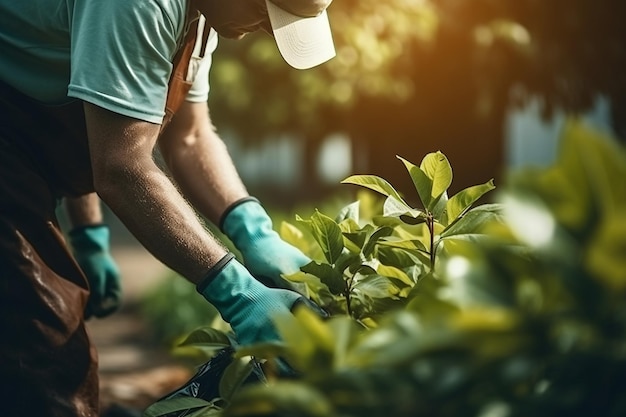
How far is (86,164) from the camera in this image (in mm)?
2629

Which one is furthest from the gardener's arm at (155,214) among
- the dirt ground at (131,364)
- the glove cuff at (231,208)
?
the dirt ground at (131,364)

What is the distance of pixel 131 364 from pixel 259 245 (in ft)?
12.7

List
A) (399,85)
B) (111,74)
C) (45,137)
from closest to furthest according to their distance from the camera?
(111,74), (45,137), (399,85)

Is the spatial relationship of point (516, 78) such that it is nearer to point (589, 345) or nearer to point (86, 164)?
point (86, 164)

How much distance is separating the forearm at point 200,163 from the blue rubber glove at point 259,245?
8cm

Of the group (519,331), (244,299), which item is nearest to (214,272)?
(244,299)

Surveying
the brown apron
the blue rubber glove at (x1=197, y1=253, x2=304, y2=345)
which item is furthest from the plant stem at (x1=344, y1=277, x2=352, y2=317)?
the brown apron

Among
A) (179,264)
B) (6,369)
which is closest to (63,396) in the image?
(6,369)

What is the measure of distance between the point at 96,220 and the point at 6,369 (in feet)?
3.52

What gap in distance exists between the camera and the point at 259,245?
107 inches

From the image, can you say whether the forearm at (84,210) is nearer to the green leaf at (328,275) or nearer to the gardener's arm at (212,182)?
the gardener's arm at (212,182)

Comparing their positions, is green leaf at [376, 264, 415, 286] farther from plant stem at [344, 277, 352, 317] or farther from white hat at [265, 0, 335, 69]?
white hat at [265, 0, 335, 69]

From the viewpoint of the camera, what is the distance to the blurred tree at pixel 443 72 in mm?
9438

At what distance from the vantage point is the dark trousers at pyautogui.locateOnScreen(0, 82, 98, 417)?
7.66 ft
